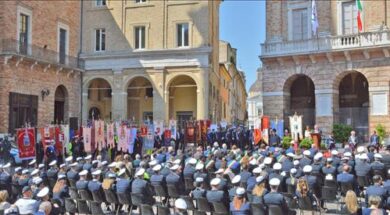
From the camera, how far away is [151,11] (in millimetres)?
36969

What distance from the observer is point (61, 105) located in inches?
1447

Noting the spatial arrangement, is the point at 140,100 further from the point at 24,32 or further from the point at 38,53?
the point at 24,32

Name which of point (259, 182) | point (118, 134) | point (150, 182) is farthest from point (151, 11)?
point (259, 182)

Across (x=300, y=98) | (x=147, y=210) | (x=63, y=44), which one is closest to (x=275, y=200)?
(x=147, y=210)

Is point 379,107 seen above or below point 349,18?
below

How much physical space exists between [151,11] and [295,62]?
12579mm

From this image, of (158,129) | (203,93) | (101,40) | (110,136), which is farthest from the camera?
(101,40)

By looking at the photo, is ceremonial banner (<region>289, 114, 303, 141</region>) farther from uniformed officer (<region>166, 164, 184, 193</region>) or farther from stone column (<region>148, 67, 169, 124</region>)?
uniformed officer (<region>166, 164, 184, 193</region>)

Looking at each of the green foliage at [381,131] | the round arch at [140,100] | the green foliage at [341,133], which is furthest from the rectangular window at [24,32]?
the green foliage at [381,131]

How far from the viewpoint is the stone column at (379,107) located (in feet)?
91.6

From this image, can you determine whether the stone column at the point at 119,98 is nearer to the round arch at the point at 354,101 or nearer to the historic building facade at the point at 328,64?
the historic building facade at the point at 328,64

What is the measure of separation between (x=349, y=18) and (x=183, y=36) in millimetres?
12184

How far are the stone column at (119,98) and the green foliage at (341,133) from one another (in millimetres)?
15921

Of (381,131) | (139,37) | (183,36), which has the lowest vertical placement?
(381,131)
